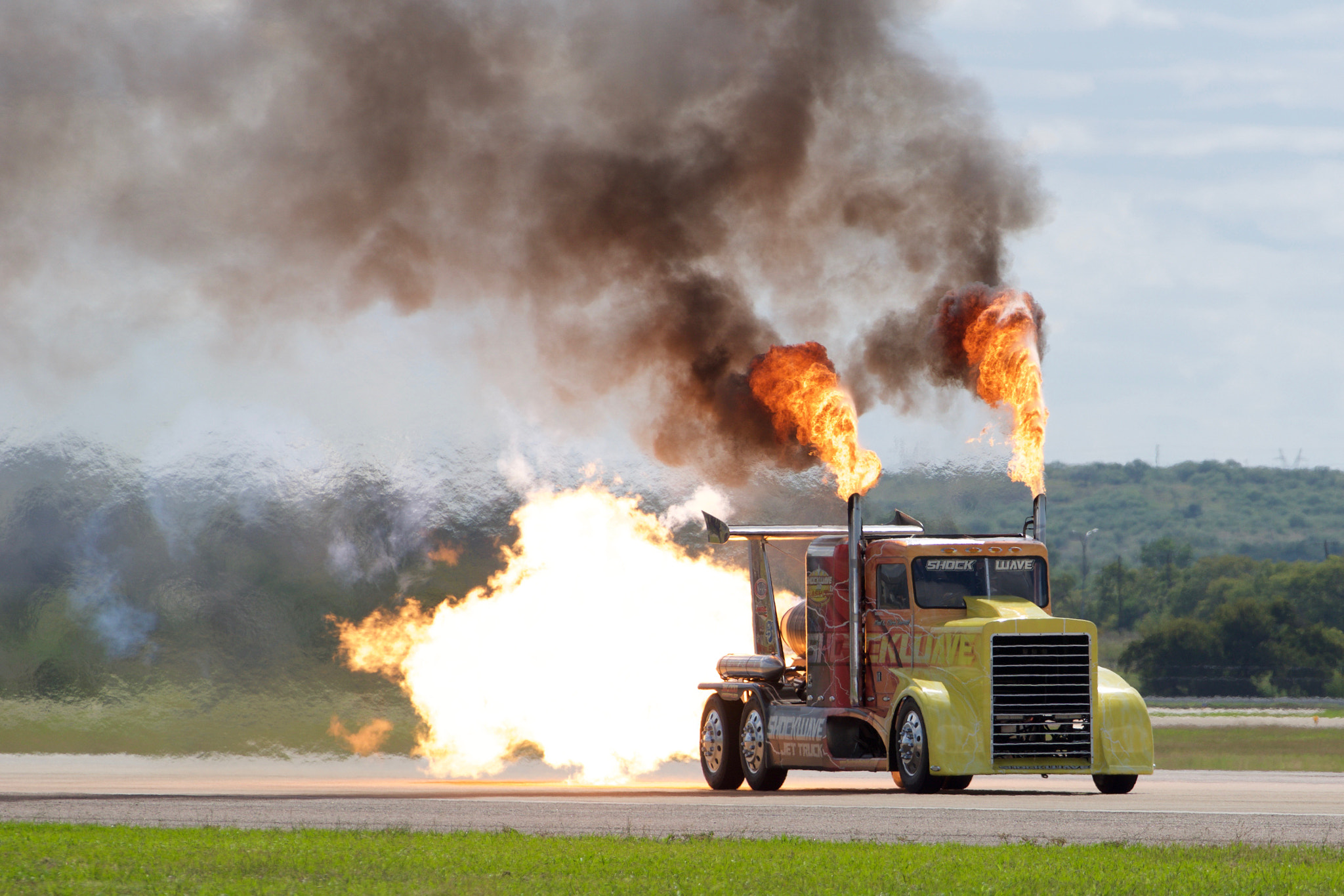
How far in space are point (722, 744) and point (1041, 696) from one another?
291 inches

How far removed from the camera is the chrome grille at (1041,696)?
30.4m

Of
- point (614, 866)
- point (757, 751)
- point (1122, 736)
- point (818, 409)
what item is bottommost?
point (614, 866)

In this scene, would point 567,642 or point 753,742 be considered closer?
point 753,742

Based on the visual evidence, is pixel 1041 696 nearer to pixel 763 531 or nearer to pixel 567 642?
pixel 763 531

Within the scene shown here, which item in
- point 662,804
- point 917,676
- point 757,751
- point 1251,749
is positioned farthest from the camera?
point 1251,749

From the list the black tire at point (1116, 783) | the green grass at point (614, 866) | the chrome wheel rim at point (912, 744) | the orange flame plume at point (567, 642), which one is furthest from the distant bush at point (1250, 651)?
the green grass at point (614, 866)

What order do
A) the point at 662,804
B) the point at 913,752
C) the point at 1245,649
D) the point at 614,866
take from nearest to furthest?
the point at 614,866 < the point at 662,804 < the point at 913,752 < the point at 1245,649

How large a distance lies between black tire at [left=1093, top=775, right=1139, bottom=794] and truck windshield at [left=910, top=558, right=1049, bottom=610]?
3.29 m

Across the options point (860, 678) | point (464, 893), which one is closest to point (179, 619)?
point (860, 678)

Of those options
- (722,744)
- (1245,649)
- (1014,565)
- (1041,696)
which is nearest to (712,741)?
(722,744)

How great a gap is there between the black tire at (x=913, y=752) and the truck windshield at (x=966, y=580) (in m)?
2.18

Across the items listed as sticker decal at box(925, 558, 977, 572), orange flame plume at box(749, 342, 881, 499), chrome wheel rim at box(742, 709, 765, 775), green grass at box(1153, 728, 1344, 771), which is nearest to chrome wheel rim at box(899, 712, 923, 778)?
sticker decal at box(925, 558, 977, 572)

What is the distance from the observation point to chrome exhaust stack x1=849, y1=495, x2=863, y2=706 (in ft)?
107

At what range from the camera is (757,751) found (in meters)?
34.6
